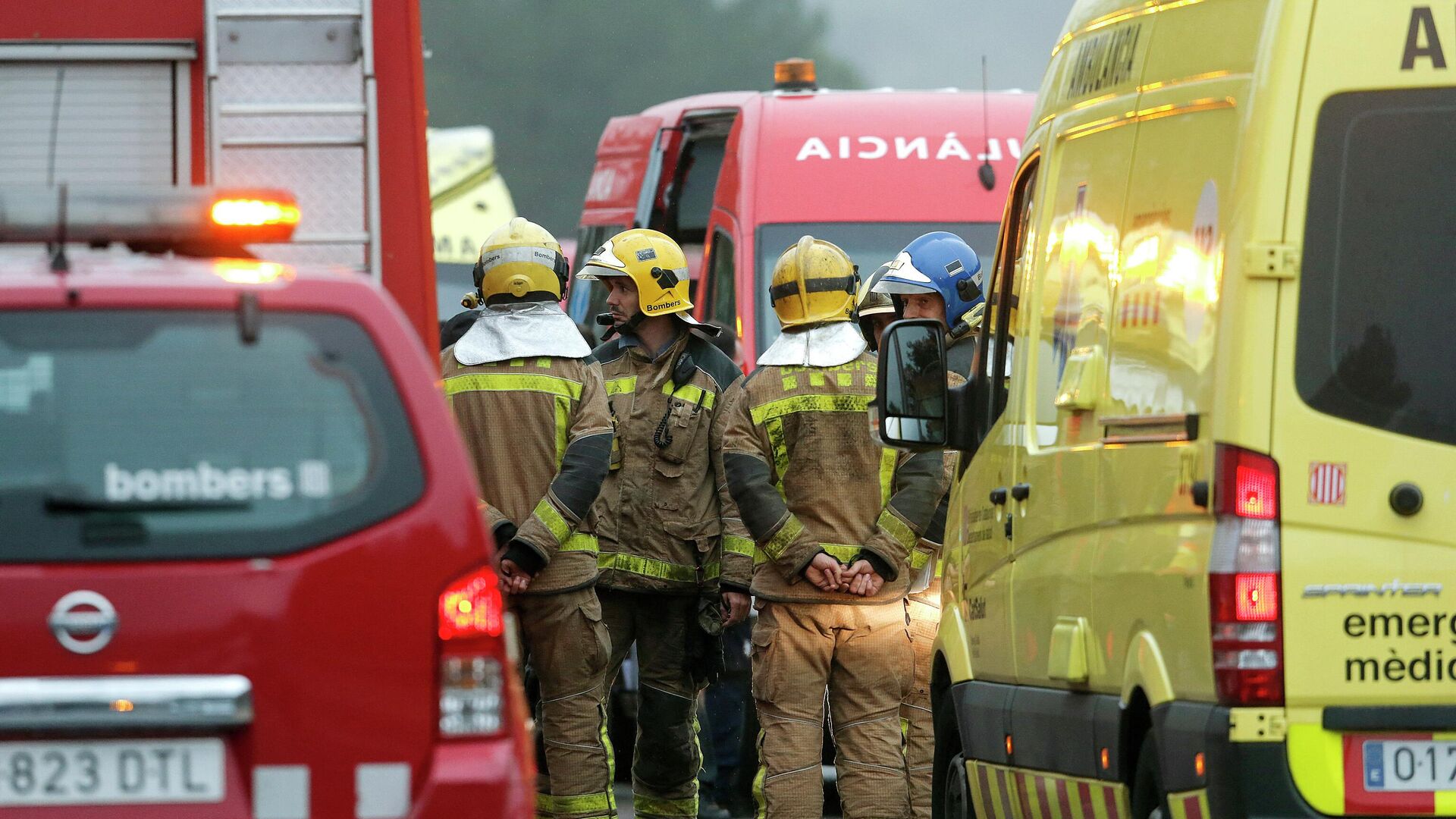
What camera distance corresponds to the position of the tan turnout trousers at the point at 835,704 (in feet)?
27.6

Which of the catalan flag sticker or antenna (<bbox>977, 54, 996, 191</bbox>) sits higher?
antenna (<bbox>977, 54, 996, 191</bbox>)

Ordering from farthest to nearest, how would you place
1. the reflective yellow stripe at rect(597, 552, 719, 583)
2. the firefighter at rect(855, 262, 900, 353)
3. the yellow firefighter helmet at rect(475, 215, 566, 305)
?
the firefighter at rect(855, 262, 900, 353), the reflective yellow stripe at rect(597, 552, 719, 583), the yellow firefighter helmet at rect(475, 215, 566, 305)

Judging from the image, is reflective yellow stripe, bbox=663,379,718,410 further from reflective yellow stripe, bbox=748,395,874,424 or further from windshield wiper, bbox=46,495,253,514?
windshield wiper, bbox=46,495,253,514

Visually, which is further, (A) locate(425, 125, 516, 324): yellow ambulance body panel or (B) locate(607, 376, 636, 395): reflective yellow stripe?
(A) locate(425, 125, 516, 324): yellow ambulance body panel

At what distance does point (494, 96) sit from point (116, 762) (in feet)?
206

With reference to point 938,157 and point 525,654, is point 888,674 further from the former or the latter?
point 938,157

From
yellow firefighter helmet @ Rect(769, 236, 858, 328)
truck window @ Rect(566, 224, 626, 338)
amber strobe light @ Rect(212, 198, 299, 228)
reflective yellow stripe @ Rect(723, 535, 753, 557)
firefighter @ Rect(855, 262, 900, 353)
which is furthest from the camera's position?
truck window @ Rect(566, 224, 626, 338)

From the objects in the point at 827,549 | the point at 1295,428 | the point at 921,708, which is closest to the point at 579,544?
the point at 827,549

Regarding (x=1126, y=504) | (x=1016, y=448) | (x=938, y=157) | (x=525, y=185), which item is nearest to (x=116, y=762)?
(x=1126, y=504)

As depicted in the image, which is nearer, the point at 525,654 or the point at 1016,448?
the point at 1016,448

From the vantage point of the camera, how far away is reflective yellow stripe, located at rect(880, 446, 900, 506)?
858cm

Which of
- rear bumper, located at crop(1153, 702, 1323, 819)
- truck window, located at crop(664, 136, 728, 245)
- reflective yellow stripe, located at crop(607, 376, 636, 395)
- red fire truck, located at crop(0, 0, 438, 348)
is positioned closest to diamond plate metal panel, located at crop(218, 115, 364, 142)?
red fire truck, located at crop(0, 0, 438, 348)

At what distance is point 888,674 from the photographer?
8.53 metres

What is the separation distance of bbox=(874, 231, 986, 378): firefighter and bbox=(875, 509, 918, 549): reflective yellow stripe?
42.2 inches
